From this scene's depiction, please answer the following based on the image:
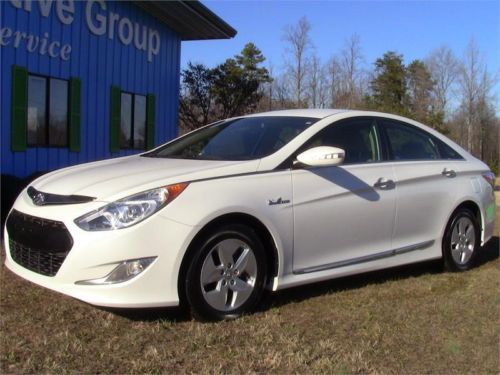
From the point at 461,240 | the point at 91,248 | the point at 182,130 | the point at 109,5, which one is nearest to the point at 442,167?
the point at 461,240

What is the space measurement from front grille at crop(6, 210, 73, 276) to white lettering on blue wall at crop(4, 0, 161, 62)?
6.34m

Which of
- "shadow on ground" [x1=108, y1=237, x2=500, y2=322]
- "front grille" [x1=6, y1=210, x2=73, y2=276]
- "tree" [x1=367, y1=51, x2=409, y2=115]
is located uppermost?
"tree" [x1=367, y1=51, x2=409, y2=115]

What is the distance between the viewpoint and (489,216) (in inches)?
235

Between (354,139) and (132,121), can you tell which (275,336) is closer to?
(354,139)

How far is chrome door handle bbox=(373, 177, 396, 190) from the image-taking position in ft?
15.5

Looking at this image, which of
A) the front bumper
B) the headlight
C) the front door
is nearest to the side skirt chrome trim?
the front door

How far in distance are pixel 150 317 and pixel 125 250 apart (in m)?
0.65

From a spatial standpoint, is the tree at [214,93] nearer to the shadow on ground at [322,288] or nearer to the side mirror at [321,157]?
the shadow on ground at [322,288]

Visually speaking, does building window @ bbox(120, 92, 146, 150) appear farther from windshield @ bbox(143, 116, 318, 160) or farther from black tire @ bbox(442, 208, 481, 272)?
black tire @ bbox(442, 208, 481, 272)

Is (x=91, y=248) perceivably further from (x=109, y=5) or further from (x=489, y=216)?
(x=109, y=5)

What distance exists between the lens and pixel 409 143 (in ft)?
17.5

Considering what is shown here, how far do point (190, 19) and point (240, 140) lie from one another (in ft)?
29.1

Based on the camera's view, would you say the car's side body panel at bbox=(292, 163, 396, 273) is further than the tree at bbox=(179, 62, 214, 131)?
No

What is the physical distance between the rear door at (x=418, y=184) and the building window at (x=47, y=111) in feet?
22.9
